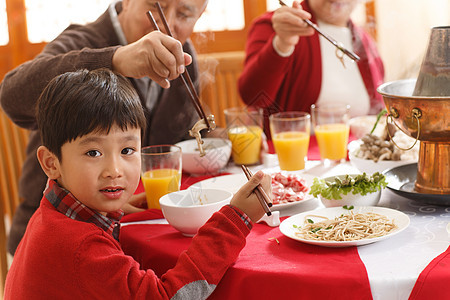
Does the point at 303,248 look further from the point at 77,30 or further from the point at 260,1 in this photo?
the point at 260,1

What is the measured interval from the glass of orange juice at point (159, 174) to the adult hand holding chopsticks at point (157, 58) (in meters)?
0.23

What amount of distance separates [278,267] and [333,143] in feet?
2.87

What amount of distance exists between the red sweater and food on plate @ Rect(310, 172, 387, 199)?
0.32 metres

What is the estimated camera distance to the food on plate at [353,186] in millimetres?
1440

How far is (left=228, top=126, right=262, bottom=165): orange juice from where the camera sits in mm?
2006

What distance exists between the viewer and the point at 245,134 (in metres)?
2.03

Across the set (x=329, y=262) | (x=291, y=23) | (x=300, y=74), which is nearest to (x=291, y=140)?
(x=291, y=23)

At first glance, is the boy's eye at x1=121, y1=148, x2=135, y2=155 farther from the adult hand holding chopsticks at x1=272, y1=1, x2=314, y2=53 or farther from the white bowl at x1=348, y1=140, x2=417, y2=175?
the adult hand holding chopsticks at x1=272, y1=1, x2=314, y2=53

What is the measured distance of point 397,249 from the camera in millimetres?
1208

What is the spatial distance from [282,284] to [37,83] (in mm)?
1047

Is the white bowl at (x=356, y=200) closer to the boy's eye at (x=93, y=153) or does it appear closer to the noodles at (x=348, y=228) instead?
the noodles at (x=348, y=228)

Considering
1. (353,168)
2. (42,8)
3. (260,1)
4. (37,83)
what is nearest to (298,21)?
(353,168)

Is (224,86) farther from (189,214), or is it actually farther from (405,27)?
(189,214)

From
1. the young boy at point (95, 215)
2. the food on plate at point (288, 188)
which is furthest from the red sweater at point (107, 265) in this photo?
the food on plate at point (288, 188)
